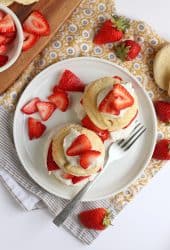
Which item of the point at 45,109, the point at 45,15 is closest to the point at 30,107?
the point at 45,109

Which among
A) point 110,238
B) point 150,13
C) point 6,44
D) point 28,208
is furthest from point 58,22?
point 110,238

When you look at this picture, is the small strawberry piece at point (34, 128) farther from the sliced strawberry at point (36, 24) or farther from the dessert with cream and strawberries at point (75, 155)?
the sliced strawberry at point (36, 24)

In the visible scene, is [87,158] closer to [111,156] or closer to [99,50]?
[111,156]

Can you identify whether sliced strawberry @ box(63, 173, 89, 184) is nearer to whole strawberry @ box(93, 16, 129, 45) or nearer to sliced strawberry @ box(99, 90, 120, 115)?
sliced strawberry @ box(99, 90, 120, 115)

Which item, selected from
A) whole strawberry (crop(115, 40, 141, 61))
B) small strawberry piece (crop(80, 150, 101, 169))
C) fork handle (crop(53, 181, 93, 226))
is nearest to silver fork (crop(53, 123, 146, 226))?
fork handle (crop(53, 181, 93, 226))

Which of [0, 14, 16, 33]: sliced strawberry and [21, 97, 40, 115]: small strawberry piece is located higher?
[0, 14, 16, 33]: sliced strawberry
